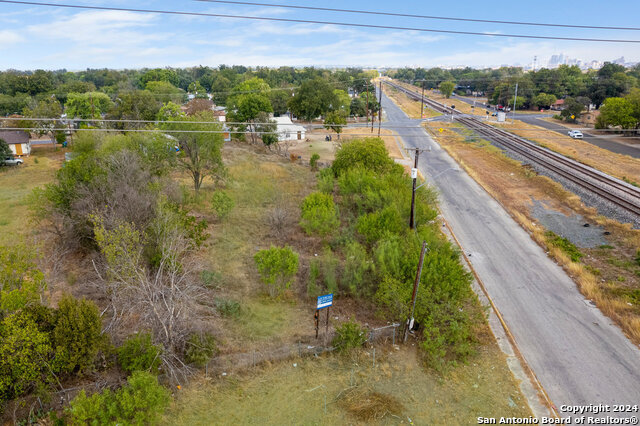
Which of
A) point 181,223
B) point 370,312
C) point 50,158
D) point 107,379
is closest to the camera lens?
point 107,379

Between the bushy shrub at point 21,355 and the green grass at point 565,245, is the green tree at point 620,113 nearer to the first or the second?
the green grass at point 565,245

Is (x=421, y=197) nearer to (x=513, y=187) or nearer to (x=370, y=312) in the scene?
(x=370, y=312)

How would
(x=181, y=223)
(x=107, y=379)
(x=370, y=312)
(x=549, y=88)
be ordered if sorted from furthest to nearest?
(x=549, y=88)
(x=181, y=223)
(x=370, y=312)
(x=107, y=379)

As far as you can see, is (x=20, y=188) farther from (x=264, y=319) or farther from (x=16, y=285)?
(x=264, y=319)

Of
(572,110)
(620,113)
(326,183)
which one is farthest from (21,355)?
(572,110)

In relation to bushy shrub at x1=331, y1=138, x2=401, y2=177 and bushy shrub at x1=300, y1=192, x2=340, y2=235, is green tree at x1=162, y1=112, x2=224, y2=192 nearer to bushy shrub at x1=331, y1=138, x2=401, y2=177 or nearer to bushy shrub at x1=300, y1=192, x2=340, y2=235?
bushy shrub at x1=331, y1=138, x2=401, y2=177

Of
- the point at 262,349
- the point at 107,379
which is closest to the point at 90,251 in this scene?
the point at 107,379

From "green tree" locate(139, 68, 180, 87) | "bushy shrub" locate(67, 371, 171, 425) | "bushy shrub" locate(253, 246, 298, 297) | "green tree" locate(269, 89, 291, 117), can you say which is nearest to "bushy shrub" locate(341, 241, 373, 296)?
"bushy shrub" locate(253, 246, 298, 297)

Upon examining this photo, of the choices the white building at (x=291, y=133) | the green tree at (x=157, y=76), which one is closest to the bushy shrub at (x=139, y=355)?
the white building at (x=291, y=133)
